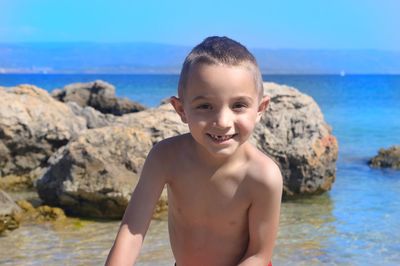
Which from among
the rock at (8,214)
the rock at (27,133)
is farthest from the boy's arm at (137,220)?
the rock at (27,133)

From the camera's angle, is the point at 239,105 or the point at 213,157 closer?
the point at 239,105

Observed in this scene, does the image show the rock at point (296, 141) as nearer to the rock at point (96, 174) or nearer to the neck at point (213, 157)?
the rock at point (96, 174)

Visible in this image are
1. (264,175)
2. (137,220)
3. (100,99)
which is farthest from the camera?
(100,99)

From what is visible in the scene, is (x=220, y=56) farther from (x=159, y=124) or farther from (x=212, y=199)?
(x=159, y=124)

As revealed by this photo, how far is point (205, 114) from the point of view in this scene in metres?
2.58

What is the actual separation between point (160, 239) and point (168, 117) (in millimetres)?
1941

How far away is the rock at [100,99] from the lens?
17781mm

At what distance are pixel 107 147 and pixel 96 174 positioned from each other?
382mm

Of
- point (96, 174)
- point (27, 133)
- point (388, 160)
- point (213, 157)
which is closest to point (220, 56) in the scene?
point (213, 157)

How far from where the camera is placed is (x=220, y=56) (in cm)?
259

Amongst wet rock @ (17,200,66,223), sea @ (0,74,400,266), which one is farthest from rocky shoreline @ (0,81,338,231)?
sea @ (0,74,400,266)

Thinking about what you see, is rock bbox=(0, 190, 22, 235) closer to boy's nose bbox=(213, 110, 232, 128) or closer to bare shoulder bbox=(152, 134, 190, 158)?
bare shoulder bbox=(152, 134, 190, 158)

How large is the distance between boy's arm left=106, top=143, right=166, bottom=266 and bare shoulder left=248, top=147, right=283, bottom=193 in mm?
388

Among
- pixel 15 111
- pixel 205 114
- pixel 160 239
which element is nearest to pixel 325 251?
pixel 160 239
